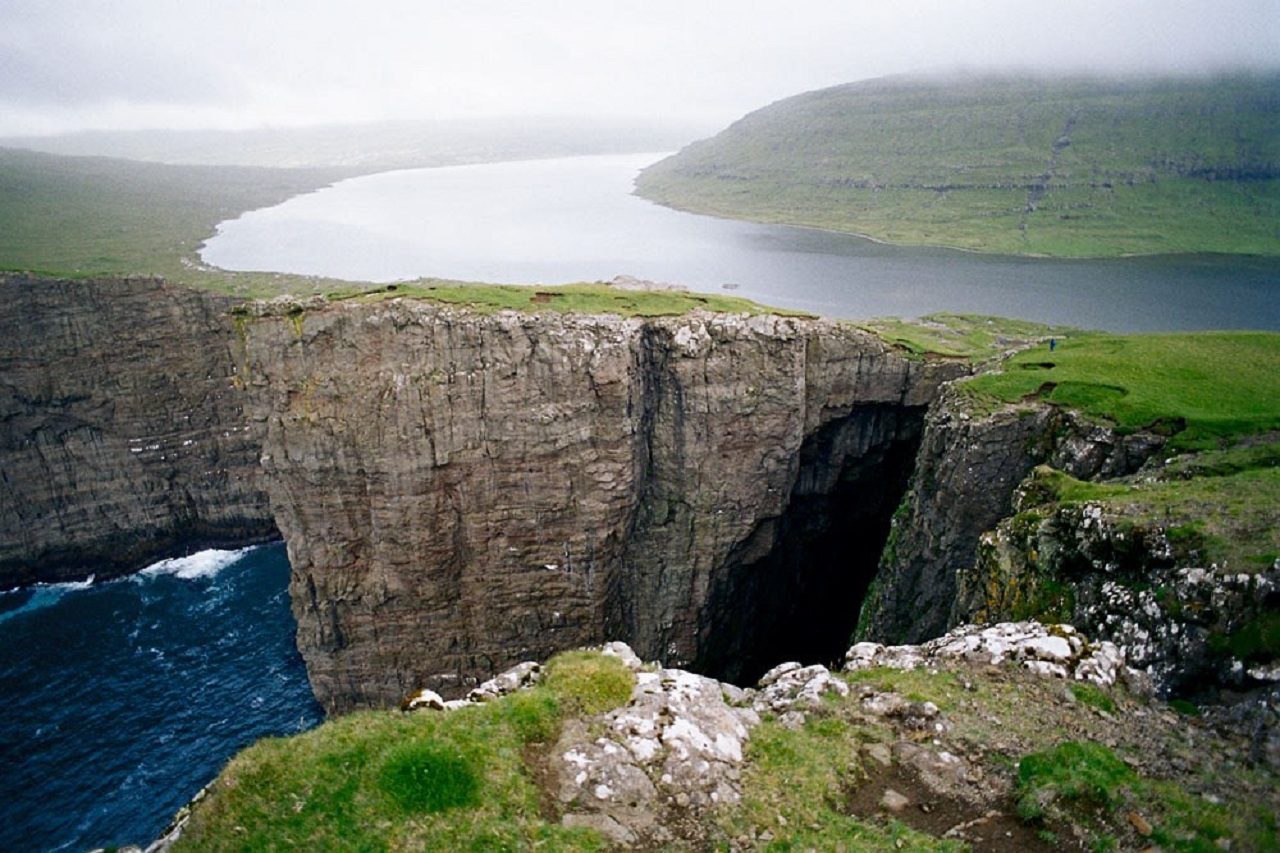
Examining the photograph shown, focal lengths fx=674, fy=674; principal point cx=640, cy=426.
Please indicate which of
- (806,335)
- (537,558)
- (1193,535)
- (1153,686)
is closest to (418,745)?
(1153,686)

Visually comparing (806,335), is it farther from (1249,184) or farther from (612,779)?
(1249,184)

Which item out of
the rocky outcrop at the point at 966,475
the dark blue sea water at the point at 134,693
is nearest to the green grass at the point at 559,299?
the rocky outcrop at the point at 966,475

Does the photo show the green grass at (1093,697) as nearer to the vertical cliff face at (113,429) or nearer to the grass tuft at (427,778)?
the grass tuft at (427,778)

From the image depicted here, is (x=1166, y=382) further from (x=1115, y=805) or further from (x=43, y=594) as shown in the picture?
(x=43, y=594)

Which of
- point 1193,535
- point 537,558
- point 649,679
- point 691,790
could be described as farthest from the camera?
point 537,558

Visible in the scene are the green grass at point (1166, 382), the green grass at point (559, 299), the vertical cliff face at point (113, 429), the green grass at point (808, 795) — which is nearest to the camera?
the green grass at point (808, 795)

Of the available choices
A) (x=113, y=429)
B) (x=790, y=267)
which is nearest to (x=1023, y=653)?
(x=113, y=429)

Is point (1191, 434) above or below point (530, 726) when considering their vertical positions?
above
